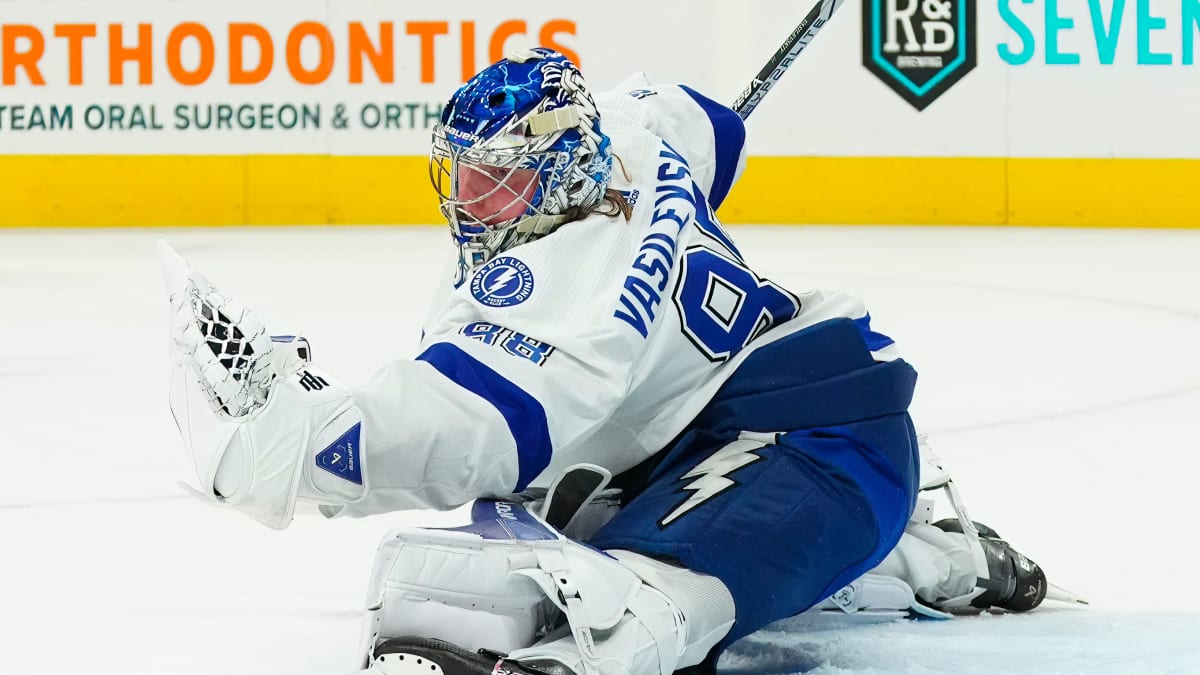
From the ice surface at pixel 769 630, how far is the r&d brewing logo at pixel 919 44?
102cm

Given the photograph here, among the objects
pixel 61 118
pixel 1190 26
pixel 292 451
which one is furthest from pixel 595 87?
pixel 292 451

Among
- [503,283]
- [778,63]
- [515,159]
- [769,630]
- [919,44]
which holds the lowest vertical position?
[769,630]

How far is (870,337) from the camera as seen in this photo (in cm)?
208

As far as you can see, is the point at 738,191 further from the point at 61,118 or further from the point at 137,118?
the point at 61,118

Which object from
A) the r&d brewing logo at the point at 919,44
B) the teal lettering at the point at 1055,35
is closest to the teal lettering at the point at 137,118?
the r&d brewing logo at the point at 919,44

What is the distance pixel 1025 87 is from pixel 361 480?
598 cm

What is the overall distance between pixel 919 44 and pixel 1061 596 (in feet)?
17.4

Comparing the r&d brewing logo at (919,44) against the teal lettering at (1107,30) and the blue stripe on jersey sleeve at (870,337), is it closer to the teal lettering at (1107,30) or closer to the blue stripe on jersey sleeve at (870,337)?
the teal lettering at (1107,30)

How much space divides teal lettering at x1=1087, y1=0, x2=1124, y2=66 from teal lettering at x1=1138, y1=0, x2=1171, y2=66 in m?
0.08

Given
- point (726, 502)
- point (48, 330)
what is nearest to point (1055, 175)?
point (48, 330)

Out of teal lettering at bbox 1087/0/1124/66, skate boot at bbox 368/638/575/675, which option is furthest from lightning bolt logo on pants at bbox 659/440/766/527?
teal lettering at bbox 1087/0/1124/66

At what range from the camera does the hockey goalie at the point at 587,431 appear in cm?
165

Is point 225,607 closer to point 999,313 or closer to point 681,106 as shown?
point 681,106

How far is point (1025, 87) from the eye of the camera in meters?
7.24
